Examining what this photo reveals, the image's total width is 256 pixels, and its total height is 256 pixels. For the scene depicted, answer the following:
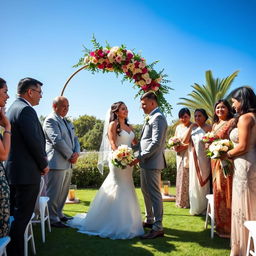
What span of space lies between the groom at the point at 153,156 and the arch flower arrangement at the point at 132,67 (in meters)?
0.95

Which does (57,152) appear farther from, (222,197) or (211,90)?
(211,90)

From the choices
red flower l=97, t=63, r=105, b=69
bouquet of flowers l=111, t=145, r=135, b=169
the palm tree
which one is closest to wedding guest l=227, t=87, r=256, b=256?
bouquet of flowers l=111, t=145, r=135, b=169

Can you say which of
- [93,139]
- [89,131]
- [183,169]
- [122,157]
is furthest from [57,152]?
[89,131]

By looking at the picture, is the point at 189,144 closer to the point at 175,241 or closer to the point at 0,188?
the point at 175,241

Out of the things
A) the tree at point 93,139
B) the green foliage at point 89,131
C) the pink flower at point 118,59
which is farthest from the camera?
the green foliage at point 89,131

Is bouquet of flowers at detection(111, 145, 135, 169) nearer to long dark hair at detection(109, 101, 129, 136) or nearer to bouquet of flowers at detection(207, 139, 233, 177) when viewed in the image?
long dark hair at detection(109, 101, 129, 136)

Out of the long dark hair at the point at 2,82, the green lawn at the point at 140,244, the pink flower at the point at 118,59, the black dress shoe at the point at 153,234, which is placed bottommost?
the green lawn at the point at 140,244

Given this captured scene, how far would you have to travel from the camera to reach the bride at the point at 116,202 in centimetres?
508

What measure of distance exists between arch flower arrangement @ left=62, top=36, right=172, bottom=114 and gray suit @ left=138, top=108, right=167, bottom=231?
1134 mm

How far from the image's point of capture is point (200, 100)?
25.7 m

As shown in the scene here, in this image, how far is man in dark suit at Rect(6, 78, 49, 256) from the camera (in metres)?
3.49

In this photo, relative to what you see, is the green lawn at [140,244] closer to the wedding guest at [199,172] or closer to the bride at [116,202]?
the bride at [116,202]

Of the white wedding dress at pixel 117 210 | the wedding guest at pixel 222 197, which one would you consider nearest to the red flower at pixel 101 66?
the white wedding dress at pixel 117 210

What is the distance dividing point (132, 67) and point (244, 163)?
337cm
